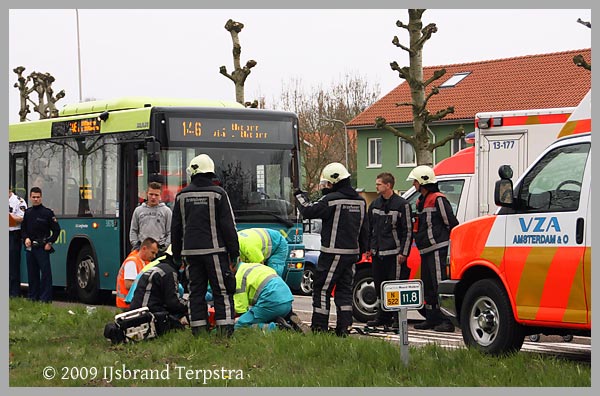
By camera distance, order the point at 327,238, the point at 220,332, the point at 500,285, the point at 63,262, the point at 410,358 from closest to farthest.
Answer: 1. the point at 410,358
2. the point at 500,285
3. the point at 220,332
4. the point at 327,238
5. the point at 63,262

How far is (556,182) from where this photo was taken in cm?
988

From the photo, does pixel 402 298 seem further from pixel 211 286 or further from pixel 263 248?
pixel 263 248

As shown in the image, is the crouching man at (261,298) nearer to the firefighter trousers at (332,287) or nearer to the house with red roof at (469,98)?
the firefighter trousers at (332,287)

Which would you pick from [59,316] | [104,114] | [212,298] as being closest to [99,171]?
[104,114]

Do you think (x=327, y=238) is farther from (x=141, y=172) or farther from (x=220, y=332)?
(x=141, y=172)

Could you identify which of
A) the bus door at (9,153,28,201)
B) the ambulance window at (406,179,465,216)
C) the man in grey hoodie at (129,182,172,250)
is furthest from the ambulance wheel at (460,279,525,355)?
the bus door at (9,153,28,201)

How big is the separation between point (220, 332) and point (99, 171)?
7.25 m

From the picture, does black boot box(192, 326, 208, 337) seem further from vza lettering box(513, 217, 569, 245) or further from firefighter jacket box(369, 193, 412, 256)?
vza lettering box(513, 217, 569, 245)

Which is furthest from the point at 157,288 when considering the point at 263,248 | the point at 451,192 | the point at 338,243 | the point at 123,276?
the point at 451,192

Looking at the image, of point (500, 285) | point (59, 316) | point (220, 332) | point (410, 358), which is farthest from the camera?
point (59, 316)

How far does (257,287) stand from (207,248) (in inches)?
33.5

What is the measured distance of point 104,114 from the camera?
18.0m

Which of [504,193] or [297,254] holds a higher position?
[504,193]

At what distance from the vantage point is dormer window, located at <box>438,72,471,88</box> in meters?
59.5
